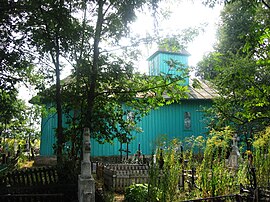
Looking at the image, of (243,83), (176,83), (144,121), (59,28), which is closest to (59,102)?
(59,28)

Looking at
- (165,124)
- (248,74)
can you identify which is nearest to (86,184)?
(248,74)

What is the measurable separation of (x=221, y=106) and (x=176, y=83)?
2735 mm

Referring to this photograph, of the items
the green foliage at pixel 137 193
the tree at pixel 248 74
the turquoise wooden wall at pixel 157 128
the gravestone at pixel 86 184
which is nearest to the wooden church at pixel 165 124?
the turquoise wooden wall at pixel 157 128

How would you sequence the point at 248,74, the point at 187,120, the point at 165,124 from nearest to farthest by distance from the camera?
the point at 248,74
the point at 165,124
the point at 187,120

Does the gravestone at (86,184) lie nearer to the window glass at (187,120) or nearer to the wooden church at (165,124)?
the wooden church at (165,124)

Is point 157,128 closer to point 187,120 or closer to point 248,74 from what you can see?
point 187,120

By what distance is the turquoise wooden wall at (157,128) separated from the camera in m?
15.3

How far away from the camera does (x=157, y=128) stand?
16328 millimetres

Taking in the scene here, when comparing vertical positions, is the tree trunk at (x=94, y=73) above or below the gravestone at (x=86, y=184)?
above

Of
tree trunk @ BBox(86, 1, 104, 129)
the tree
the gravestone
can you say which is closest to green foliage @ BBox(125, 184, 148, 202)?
the gravestone

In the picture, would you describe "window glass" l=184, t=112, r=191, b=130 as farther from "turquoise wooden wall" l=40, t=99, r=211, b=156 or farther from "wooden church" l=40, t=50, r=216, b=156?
"turquoise wooden wall" l=40, t=99, r=211, b=156

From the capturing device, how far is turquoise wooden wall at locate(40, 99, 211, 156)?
50.1 ft

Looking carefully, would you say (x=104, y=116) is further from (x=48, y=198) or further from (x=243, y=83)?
(x=243, y=83)

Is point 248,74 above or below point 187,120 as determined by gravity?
above
